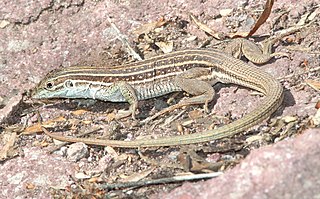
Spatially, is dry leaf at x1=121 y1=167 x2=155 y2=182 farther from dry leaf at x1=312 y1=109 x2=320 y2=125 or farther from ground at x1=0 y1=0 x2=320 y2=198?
dry leaf at x1=312 y1=109 x2=320 y2=125

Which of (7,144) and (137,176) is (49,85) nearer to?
(7,144)

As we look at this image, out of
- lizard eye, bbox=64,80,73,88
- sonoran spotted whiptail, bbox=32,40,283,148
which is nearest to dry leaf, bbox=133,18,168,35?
sonoran spotted whiptail, bbox=32,40,283,148

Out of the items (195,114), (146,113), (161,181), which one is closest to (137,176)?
(161,181)

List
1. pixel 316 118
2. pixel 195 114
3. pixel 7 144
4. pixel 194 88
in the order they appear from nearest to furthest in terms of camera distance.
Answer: pixel 316 118
pixel 195 114
pixel 7 144
pixel 194 88

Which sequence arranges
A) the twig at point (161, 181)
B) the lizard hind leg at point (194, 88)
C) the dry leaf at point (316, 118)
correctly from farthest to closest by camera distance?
the lizard hind leg at point (194, 88), the dry leaf at point (316, 118), the twig at point (161, 181)

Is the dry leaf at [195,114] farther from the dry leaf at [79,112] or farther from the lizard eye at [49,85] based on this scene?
the lizard eye at [49,85]

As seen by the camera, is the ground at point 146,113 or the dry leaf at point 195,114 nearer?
the ground at point 146,113

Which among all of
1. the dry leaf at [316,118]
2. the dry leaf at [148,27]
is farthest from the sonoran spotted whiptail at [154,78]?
the dry leaf at [316,118]

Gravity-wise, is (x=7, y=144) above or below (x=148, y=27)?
below

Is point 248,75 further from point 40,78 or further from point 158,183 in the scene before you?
point 40,78
